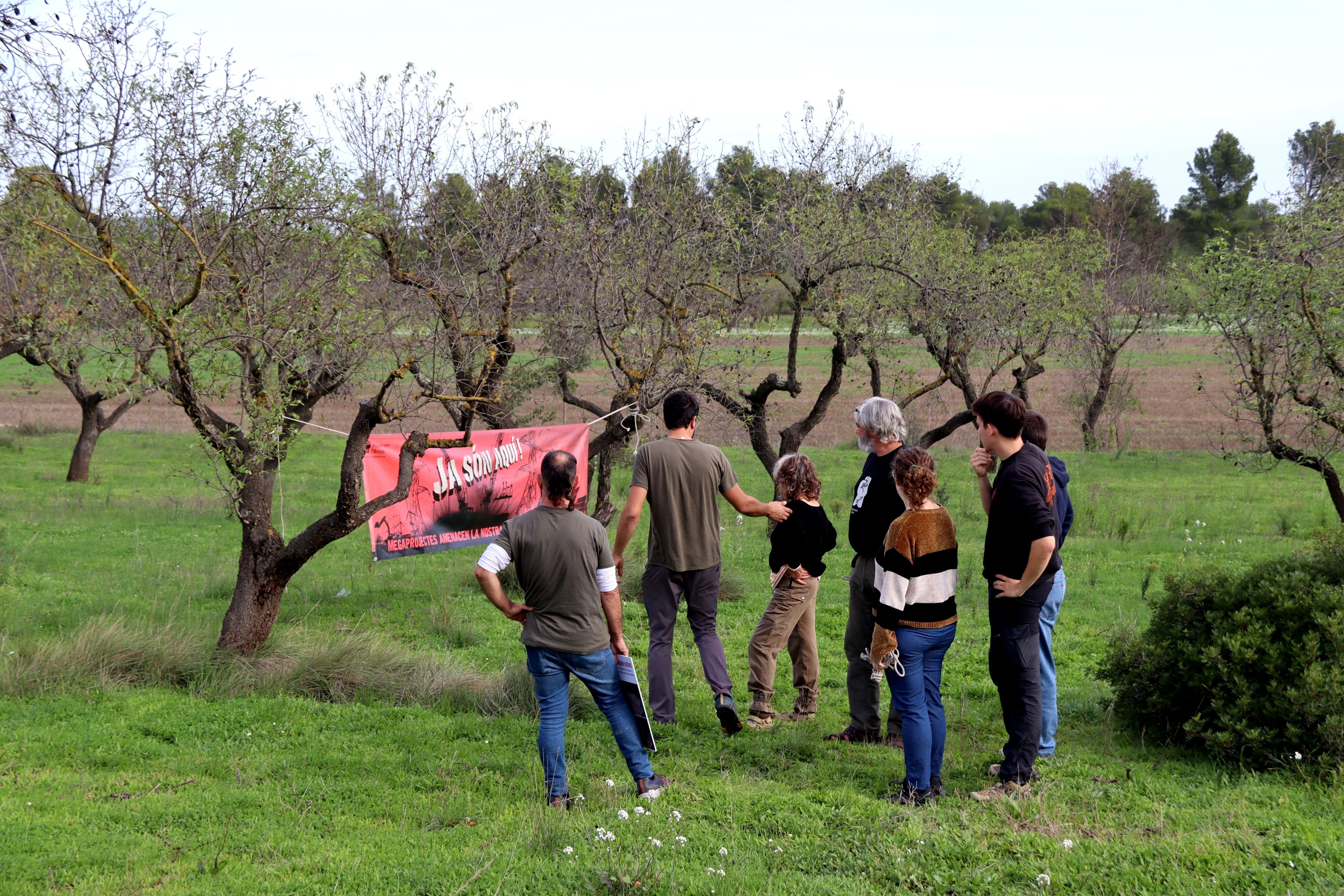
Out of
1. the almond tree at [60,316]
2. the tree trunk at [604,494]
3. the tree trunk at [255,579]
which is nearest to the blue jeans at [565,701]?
the tree trunk at [255,579]

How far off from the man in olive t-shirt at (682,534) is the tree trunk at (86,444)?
15150mm

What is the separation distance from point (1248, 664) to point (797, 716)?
2593 mm

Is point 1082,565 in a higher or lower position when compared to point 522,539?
lower

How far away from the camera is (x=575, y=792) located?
505 cm

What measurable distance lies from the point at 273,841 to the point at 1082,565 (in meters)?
10.6

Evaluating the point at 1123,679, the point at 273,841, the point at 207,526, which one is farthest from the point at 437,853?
the point at 207,526

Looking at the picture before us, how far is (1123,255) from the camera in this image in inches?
1222

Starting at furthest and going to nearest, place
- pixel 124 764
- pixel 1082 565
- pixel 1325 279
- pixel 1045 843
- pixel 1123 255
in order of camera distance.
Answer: pixel 1123 255
pixel 1082 565
pixel 1325 279
pixel 124 764
pixel 1045 843

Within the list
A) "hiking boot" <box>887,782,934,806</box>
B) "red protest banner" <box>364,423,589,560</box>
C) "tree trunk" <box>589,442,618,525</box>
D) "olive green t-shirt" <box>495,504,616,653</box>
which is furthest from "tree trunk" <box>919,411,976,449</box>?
"olive green t-shirt" <box>495,504,616,653</box>

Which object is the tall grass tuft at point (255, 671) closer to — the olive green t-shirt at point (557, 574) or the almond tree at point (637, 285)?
the olive green t-shirt at point (557, 574)

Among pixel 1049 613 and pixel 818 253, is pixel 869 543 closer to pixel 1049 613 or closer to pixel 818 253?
pixel 1049 613

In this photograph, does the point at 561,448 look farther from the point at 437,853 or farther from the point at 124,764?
the point at 437,853

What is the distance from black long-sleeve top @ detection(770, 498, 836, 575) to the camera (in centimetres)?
599

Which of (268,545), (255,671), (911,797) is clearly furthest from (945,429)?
(911,797)
